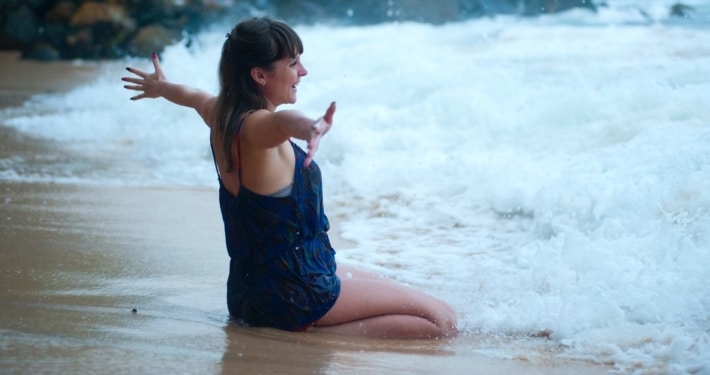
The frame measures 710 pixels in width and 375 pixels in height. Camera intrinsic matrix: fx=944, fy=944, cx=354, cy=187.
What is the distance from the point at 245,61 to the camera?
3.49 metres

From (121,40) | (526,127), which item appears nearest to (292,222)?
(526,127)

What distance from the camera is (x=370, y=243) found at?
5793 mm

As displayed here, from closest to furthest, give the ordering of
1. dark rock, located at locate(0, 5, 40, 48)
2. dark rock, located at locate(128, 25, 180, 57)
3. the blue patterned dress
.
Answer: the blue patterned dress < dark rock, located at locate(128, 25, 180, 57) < dark rock, located at locate(0, 5, 40, 48)

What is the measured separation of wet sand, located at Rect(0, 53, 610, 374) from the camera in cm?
323

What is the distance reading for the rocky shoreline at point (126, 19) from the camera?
69.2 ft

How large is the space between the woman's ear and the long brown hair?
13 mm

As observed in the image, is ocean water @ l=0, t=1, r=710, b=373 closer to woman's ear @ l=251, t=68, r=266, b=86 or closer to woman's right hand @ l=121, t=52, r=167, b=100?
woman's ear @ l=251, t=68, r=266, b=86

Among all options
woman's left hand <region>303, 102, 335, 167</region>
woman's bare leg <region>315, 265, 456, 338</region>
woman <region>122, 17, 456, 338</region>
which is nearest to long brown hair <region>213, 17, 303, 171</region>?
woman <region>122, 17, 456, 338</region>

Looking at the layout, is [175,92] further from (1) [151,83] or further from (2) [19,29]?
(2) [19,29]

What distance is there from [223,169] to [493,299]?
160 centimetres

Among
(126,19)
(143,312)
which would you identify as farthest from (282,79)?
(126,19)

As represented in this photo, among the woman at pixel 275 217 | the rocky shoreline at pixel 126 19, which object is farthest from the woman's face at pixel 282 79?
the rocky shoreline at pixel 126 19

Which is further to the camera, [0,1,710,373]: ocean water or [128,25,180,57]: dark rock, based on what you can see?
[128,25,180,57]: dark rock

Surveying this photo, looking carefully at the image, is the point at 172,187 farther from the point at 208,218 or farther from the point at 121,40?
the point at 121,40
